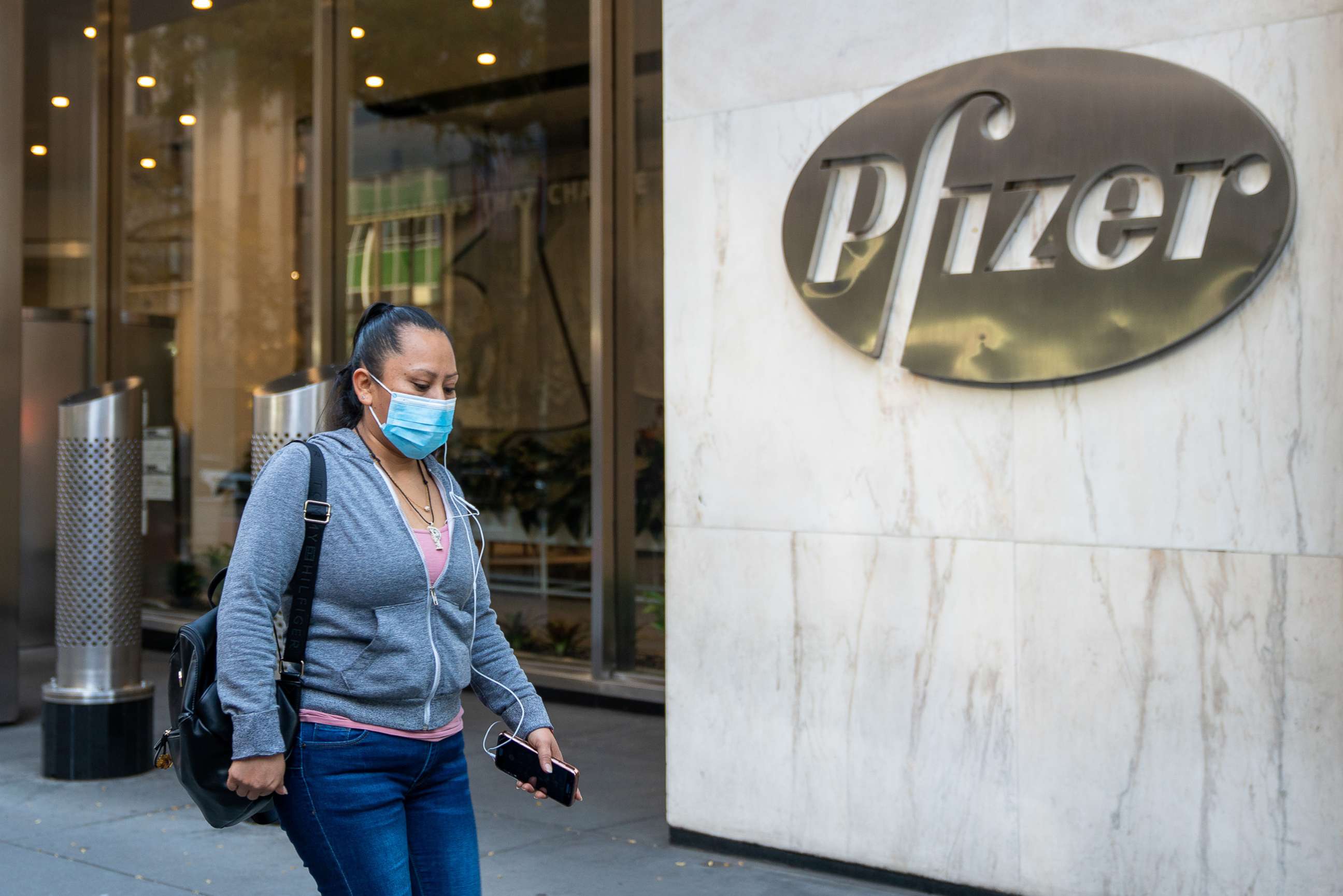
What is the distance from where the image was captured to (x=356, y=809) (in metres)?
2.66

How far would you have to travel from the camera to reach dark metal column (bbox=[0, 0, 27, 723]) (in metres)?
7.75

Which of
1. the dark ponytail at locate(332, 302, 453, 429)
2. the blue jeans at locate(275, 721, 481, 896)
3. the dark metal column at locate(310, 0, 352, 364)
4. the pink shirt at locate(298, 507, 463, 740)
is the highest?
the dark metal column at locate(310, 0, 352, 364)

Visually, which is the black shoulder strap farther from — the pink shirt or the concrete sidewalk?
the concrete sidewalk

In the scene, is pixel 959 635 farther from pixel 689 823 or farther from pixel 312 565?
pixel 312 565

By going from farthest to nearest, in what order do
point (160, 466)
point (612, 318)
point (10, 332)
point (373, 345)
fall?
1. point (160, 466)
2. point (612, 318)
3. point (10, 332)
4. point (373, 345)

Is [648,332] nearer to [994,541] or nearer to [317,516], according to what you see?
Result: [994,541]

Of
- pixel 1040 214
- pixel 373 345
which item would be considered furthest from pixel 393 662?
pixel 1040 214

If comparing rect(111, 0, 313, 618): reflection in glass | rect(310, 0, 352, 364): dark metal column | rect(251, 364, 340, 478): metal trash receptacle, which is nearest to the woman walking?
rect(251, 364, 340, 478): metal trash receptacle

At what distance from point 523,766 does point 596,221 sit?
5.98 meters

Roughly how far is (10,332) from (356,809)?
6.29 m

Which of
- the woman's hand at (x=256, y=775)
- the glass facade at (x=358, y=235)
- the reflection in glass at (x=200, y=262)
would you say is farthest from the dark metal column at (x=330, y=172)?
the woman's hand at (x=256, y=775)

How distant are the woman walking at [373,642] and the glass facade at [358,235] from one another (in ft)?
18.6

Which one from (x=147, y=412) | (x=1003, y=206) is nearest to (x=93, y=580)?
(x=1003, y=206)

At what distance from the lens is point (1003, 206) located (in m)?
4.68
